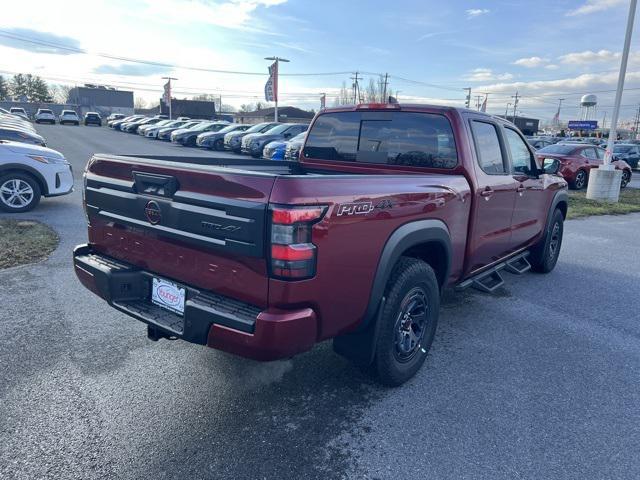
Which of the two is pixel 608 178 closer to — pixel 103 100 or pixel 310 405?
pixel 310 405

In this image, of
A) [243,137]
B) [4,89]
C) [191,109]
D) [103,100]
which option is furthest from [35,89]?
[243,137]

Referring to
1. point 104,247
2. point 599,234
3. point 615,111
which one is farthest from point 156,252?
point 615,111

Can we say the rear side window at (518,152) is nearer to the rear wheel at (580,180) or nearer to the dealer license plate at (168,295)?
the dealer license plate at (168,295)

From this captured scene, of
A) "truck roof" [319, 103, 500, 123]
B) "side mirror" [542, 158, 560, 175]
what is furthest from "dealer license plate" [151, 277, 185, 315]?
"side mirror" [542, 158, 560, 175]

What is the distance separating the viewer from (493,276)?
4781mm

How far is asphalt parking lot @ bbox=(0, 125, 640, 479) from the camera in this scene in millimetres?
2477

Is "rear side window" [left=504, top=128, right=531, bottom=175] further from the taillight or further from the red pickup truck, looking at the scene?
the taillight

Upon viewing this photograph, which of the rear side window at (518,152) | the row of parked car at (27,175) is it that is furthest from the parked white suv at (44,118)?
the rear side window at (518,152)

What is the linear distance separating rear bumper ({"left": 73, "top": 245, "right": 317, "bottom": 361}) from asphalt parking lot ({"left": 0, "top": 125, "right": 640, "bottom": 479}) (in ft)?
1.88

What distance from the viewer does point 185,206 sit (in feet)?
8.50

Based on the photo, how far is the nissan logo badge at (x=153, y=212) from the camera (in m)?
2.75

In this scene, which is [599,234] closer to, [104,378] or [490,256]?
[490,256]

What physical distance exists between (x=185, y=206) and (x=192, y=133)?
26.4m

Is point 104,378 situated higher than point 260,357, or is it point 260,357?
point 260,357
